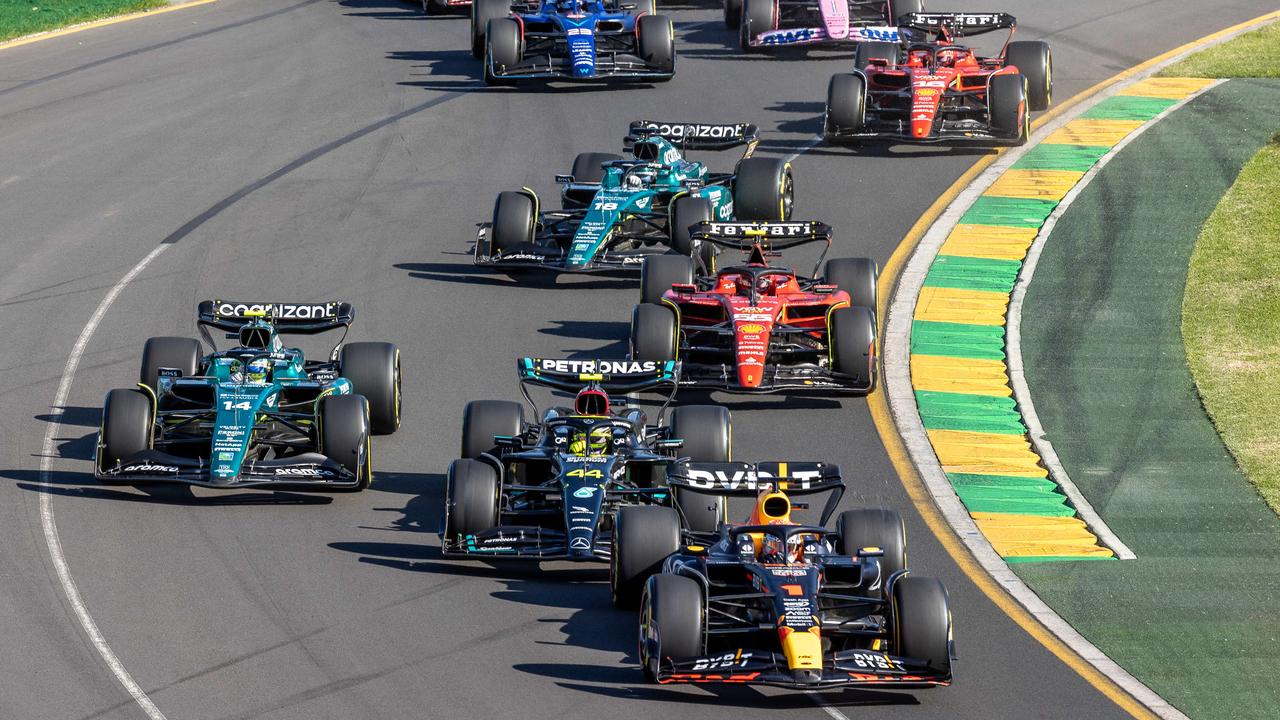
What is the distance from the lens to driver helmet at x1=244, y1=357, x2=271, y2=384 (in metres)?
21.5

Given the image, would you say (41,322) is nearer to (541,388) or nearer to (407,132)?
(541,388)

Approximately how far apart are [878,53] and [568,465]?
19.2 meters

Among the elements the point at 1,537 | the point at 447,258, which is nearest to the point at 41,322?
the point at 447,258

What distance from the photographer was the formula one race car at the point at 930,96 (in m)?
34.4

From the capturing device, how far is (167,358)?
22594 millimetres

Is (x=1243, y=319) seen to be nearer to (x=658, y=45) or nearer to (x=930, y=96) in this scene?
(x=930, y=96)

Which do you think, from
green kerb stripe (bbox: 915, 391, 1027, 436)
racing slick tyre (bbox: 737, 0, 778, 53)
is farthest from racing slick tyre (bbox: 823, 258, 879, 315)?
racing slick tyre (bbox: 737, 0, 778, 53)

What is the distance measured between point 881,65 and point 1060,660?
2048 cm

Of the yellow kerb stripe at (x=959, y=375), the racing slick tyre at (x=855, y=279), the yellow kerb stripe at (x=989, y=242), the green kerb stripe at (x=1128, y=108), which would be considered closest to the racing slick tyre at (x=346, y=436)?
the racing slick tyre at (x=855, y=279)

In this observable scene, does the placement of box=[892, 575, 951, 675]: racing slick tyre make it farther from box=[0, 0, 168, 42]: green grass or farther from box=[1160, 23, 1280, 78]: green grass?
box=[0, 0, 168, 42]: green grass

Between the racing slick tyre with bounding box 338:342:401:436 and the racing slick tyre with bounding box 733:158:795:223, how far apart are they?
30.8ft

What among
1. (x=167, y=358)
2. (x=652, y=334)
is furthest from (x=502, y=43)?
(x=167, y=358)

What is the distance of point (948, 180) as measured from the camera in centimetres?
3447

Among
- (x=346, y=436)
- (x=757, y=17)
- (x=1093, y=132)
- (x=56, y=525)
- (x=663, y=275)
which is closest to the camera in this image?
(x=56, y=525)
